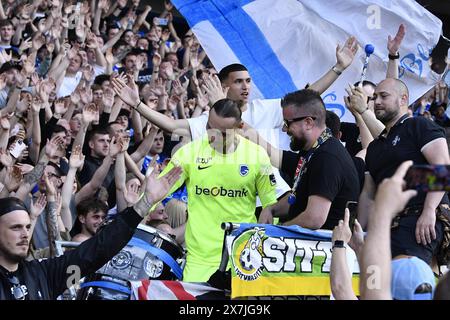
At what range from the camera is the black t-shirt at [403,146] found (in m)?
6.43

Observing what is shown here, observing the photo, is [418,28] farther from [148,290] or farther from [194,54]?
[194,54]

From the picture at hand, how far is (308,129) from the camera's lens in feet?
21.4

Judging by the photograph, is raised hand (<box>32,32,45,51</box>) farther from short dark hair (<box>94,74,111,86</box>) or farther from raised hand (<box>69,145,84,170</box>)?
raised hand (<box>69,145,84,170</box>)

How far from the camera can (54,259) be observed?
18.6ft

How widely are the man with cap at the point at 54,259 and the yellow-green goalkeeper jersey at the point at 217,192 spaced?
1440mm

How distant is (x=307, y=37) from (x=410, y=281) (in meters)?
5.67

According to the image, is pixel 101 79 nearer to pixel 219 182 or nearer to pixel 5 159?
pixel 5 159

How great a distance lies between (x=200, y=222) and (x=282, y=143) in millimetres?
1984

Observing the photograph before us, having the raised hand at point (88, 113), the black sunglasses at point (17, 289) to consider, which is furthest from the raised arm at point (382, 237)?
the raised hand at point (88, 113)

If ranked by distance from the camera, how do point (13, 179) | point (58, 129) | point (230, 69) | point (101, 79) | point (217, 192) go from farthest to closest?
1. point (101, 79)
2. point (58, 129)
3. point (230, 69)
4. point (13, 179)
5. point (217, 192)

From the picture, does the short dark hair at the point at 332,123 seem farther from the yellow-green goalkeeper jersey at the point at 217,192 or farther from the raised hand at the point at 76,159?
the raised hand at the point at 76,159

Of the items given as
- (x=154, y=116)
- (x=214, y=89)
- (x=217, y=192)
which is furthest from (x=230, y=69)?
(x=217, y=192)

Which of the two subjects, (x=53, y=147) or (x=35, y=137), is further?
(x=35, y=137)
